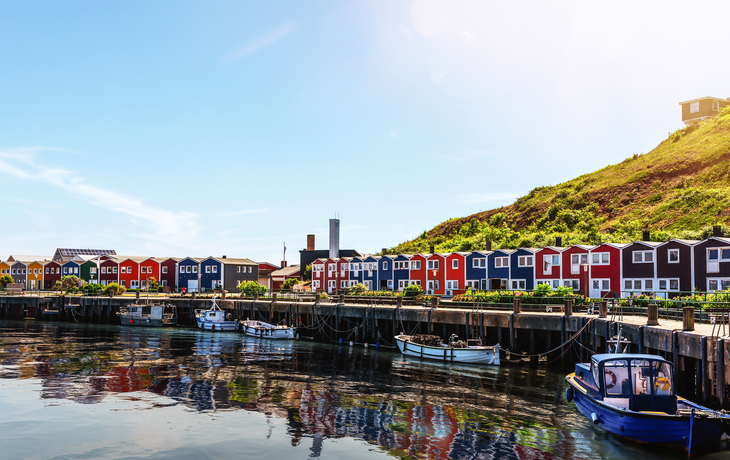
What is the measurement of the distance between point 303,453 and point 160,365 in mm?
21676

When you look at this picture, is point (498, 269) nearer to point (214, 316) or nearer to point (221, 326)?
point (221, 326)

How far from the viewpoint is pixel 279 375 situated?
114ft

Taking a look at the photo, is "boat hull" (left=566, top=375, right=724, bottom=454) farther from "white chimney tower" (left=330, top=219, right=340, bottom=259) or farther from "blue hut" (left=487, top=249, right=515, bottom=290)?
"white chimney tower" (left=330, top=219, right=340, bottom=259)

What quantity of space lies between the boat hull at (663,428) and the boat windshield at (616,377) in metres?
0.79

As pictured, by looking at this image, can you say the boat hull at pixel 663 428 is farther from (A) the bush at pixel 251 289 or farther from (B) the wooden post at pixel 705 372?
(A) the bush at pixel 251 289

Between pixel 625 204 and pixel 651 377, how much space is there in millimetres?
137871

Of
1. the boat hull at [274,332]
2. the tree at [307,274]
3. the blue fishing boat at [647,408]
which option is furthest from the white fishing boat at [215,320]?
the blue fishing boat at [647,408]

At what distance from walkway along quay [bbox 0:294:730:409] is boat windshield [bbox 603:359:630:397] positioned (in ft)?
10.6

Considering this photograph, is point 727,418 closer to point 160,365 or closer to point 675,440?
point 675,440

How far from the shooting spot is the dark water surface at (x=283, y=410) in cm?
2016

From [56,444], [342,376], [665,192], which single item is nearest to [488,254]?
[342,376]

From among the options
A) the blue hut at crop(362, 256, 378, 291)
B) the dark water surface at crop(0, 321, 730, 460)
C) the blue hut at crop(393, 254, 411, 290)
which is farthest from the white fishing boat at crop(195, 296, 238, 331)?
the blue hut at crop(393, 254, 411, 290)

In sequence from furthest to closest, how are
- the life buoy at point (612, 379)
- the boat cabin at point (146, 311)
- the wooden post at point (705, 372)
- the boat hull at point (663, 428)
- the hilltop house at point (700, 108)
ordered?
the hilltop house at point (700, 108), the boat cabin at point (146, 311), the wooden post at point (705, 372), the life buoy at point (612, 379), the boat hull at point (663, 428)

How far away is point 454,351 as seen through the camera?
39.7 metres
